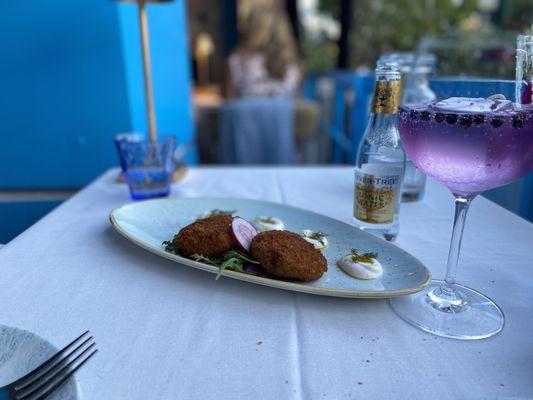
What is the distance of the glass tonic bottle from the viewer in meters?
0.59

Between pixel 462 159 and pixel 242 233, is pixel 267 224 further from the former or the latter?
pixel 462 159

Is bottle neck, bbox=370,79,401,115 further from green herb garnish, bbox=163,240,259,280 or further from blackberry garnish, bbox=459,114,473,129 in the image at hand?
green herb garnish, bbox=163,240,259,280

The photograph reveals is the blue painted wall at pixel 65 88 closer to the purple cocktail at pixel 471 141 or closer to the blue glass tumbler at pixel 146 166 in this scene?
the blue glass tumbler at pixel 146 166

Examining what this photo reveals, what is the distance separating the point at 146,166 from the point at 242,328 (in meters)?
0.55

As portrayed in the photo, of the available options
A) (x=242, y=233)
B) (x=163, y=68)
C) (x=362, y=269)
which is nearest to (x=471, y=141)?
(x=362, y=269)

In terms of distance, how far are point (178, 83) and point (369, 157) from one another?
83.1 inches

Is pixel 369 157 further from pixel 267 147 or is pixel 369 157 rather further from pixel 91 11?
pixel 267 147

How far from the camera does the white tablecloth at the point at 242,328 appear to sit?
34cm

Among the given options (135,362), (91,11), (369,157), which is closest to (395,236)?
(369,157)

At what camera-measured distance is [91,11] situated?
1473mm

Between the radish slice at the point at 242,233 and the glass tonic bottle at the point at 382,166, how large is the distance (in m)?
0.19

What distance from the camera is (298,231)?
621mm

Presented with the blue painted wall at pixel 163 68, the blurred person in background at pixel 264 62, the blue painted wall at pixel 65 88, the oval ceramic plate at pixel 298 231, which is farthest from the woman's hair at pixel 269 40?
the oval ceramic plate at pixel 298 231

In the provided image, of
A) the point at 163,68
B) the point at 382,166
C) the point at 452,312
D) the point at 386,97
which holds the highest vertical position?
the point at 163,68
